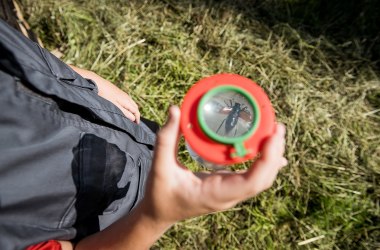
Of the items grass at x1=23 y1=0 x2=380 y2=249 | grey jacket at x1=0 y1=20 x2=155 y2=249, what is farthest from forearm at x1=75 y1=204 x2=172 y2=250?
grass at x1=23 y1=0 x2=380 y2=249

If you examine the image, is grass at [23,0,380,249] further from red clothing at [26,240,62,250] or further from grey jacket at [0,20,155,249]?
red clothing at [26,240,62,250]

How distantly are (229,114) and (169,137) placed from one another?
208 millimetres

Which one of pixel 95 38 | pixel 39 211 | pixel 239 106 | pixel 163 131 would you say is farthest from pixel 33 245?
pixel 95 38

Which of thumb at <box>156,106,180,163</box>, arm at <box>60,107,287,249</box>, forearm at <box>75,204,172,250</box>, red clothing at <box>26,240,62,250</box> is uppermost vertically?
thumb at <box>156,106,180,163</box>

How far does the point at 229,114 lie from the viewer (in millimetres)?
878

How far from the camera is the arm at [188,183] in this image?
0.72m

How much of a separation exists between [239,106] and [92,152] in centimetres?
47

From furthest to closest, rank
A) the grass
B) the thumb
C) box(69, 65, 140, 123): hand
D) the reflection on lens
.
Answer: the grass < box(69, 65, 140, 123): hand < the reflection on lens < the thumb

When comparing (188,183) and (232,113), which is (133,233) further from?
(232,113)

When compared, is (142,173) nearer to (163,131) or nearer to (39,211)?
(39,211)

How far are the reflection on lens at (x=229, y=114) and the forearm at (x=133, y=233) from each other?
0.24m

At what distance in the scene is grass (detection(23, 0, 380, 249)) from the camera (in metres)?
1.91

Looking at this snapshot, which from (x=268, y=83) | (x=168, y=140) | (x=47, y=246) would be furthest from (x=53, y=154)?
(x=268, y=83)

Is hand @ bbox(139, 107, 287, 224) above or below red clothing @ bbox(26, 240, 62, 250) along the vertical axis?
above
